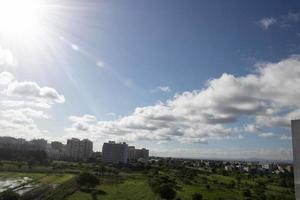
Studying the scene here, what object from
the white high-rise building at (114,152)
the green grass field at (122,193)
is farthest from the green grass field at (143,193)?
the white high-rise building at (114,152)

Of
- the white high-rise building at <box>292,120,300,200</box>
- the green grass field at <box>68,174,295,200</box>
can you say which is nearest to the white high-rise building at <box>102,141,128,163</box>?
the green grass field at <box>68,174,295,200</box>

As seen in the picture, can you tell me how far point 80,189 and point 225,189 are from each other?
26827 millimetres

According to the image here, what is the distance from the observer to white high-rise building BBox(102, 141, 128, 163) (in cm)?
15612

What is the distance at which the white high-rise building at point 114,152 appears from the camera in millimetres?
156125

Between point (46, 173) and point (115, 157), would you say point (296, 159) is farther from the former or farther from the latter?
point (115, 157)

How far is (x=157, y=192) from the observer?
164 feet

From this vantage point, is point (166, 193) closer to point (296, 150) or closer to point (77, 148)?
point (296, 150)

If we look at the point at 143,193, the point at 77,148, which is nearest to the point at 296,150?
the point at 143,193

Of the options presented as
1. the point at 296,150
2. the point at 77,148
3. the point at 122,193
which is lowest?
the point at 122,193

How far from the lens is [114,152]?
6186 inches

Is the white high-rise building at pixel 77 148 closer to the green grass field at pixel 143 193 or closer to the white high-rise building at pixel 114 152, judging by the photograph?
the white high-rise building at pixel 114 152

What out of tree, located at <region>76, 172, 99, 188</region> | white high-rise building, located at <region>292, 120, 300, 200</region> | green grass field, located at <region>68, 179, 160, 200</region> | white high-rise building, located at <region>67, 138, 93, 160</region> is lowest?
green grass field, located at <region>68, 179, 160, 200</region>

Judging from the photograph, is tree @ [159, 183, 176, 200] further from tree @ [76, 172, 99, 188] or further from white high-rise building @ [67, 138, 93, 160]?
white high-rise building @ [67, 138, 93, 160]

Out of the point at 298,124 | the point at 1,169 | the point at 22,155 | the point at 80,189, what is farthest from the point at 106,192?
the point at 22,155
